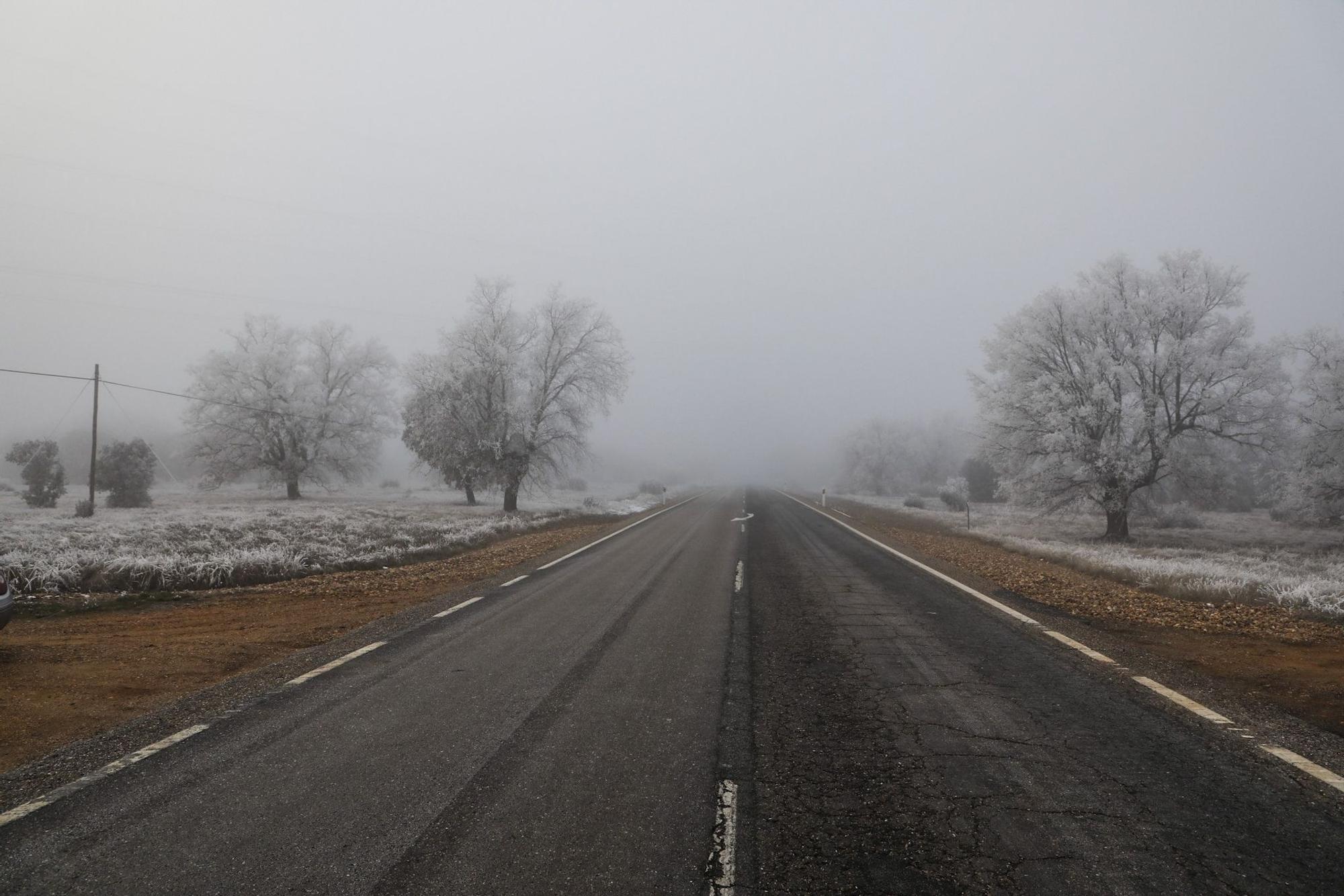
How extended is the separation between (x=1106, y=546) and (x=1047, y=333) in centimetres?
831

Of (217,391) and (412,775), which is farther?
(217,391)

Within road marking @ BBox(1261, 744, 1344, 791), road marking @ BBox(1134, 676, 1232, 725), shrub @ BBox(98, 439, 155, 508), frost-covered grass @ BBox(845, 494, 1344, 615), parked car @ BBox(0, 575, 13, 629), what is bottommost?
frost-covered grass @ BBox(845, 494, 1344, 615)

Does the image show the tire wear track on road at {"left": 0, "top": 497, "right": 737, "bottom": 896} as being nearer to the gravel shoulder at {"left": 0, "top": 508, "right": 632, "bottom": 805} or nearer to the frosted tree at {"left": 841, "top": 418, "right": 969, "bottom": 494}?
the gravel shoulder at {"left": 0, "top": 508, "right": 632, "bottom": 805}

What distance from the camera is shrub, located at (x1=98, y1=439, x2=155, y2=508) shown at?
88.8 feet

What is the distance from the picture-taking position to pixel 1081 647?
6.16 m

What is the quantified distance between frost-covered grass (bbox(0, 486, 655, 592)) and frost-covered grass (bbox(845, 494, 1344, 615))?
15584 millimetres

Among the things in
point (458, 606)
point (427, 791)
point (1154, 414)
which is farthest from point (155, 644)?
point (1154, 414)

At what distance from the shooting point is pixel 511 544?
17.4 meters

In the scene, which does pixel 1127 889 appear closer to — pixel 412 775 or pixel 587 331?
pixel 412 775

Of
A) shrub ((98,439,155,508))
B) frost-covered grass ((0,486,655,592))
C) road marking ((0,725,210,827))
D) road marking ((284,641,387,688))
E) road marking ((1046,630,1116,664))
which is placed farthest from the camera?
shrub ((98,439,155,508))

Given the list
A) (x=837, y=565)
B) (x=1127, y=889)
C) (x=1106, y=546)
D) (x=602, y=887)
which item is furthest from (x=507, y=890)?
(x=1106, y=546)

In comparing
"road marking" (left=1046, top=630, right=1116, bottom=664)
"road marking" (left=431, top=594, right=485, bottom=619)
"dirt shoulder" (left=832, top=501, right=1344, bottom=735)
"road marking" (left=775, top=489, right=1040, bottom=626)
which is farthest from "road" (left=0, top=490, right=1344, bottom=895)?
"road marking" (left=431, top=594, right=485, bottom=619)

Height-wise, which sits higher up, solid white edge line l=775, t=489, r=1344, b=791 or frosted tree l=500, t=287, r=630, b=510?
frosted tree l=500, t=287, r=630, b=510

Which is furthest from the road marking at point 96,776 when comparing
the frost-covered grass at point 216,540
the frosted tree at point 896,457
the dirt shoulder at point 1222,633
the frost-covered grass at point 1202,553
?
the frosted tree at point 896,457
